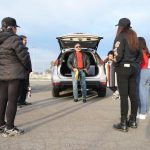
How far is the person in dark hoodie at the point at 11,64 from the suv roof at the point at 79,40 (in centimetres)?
640

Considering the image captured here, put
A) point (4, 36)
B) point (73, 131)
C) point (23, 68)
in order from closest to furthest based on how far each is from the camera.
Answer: point (4, 36)
point (23, 68)
point (73, 131)

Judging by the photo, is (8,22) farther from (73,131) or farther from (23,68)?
(73,131)

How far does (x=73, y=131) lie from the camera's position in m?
6.74

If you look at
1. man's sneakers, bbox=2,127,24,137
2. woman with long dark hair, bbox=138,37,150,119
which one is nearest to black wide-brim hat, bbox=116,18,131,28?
woman with long dark hair, bbox=138,37,150,119

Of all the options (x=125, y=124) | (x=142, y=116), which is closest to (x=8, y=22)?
(x=125, y=124)

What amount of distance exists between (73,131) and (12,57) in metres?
1.58

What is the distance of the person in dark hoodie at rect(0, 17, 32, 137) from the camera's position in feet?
20.5

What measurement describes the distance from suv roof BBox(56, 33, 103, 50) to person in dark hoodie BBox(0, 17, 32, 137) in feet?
21.0

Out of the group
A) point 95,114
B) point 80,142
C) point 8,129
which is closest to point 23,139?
point 8,129

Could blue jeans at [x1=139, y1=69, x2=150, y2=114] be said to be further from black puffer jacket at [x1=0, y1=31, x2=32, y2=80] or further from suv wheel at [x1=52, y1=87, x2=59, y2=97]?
suv wheel at [x1=52, y1=87, x2=59, y2=97]

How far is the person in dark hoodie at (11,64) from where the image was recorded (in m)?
6.24

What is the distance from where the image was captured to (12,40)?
6.24m

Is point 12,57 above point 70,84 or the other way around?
above

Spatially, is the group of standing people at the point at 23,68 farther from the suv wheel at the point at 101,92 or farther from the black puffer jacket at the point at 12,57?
the suv wheel at the point at 101,92
